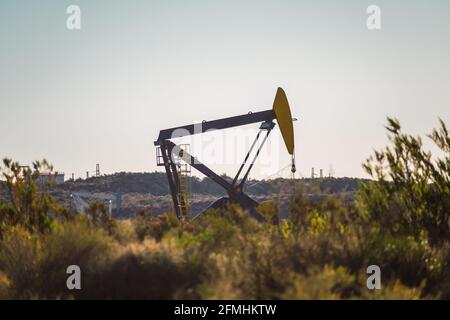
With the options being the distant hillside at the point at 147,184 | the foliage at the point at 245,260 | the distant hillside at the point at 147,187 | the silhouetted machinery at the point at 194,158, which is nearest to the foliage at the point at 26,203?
the foliage at the point at 245,260

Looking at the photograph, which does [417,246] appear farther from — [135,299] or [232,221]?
[135,299]

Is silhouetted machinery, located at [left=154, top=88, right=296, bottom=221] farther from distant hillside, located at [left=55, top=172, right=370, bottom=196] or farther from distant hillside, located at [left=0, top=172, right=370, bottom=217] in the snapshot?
distant hillside, located at [left=55, top=172, right=370, bottom=196]

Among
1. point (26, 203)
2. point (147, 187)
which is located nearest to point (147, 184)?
point (147, 187)

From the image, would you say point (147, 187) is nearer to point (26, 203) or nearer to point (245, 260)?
point (26, 203)

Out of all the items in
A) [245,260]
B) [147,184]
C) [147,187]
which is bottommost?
[245,260]

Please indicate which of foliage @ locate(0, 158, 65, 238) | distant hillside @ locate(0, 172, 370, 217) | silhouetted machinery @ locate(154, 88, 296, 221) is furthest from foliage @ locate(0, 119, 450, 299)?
distant hillside @ locate(0, 172, 370, 217)

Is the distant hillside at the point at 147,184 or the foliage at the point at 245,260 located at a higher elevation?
the distant hillside at the point at 147,184

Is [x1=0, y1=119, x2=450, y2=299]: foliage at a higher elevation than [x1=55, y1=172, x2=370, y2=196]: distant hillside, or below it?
below

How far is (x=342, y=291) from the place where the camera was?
8.30 m

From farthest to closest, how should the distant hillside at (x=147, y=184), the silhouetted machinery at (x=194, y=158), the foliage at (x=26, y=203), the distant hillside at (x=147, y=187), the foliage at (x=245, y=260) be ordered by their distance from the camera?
the distant hillside at (x=147, y=184) → the distant hillside at (x=147, y=187) → the silhouetted machinery at (x=194, y=158) → the foliage at (x=26, y=203) → the foliage at (x=245, y=260)

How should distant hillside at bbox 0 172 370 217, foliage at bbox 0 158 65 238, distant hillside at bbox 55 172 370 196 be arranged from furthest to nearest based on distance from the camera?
distant hillside at bbox 55 172 370 196 < distant hillside at bbox 0 172 370 217 < foliage at bbox 0 158 65 238

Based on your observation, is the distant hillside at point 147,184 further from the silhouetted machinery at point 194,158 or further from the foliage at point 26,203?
the foliage at point 26,203

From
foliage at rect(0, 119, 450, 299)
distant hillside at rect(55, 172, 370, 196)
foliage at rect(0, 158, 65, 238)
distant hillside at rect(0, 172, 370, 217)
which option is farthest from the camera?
distant hillside at rect(55, 172, 370, 196)
